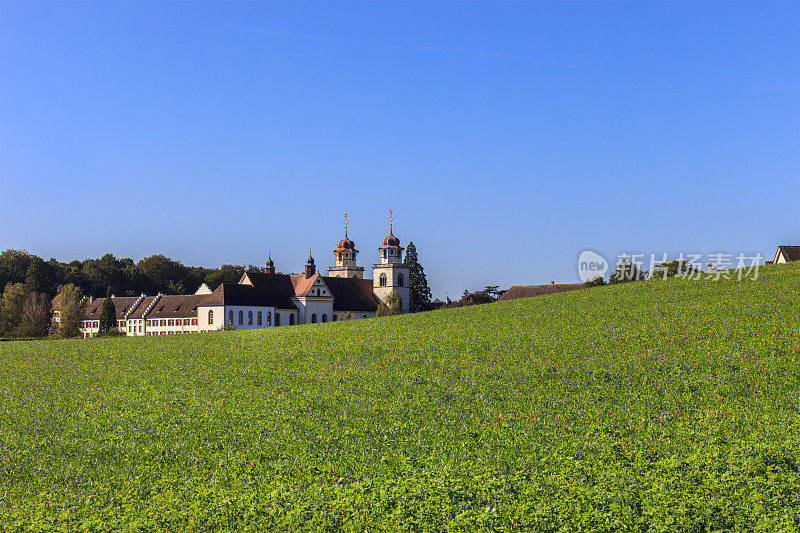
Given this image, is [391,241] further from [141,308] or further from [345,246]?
[141,308]

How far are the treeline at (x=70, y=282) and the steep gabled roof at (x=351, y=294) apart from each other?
38.8 metres

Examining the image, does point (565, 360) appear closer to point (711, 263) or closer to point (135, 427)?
point (135, 427)

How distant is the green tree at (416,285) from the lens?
377ft

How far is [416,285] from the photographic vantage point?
4518 inches

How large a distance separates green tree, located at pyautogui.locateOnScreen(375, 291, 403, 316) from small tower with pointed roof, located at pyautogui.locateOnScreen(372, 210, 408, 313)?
8.60 ft

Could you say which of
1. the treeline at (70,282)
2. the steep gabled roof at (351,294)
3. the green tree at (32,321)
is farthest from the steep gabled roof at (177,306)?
the steep gabled roof at (351,294)

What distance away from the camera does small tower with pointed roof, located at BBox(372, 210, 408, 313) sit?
115938 millimetres

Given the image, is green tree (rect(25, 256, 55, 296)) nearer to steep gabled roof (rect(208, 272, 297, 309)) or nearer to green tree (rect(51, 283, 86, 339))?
green tree (rect(51, 283, 86, 339))

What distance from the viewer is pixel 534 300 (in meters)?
43.7

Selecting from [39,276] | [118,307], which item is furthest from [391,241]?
[39,276]

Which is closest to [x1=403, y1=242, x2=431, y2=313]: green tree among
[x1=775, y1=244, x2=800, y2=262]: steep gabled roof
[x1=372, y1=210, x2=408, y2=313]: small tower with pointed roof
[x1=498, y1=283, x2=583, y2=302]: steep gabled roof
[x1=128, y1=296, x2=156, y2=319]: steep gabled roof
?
[x1=372, y1=210, x2=408, y2=313]: small tower with pointed roof

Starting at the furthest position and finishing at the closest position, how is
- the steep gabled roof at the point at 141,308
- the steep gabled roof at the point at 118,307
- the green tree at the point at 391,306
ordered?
the steep gabled roof at the point at 118,307 → the green tree at the point at 391,306 → the steep gabled roof at the point at 141,308

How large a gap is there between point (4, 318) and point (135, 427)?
8060 cm

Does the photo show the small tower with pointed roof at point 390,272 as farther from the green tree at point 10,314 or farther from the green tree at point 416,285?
the green tree at point 10,314
